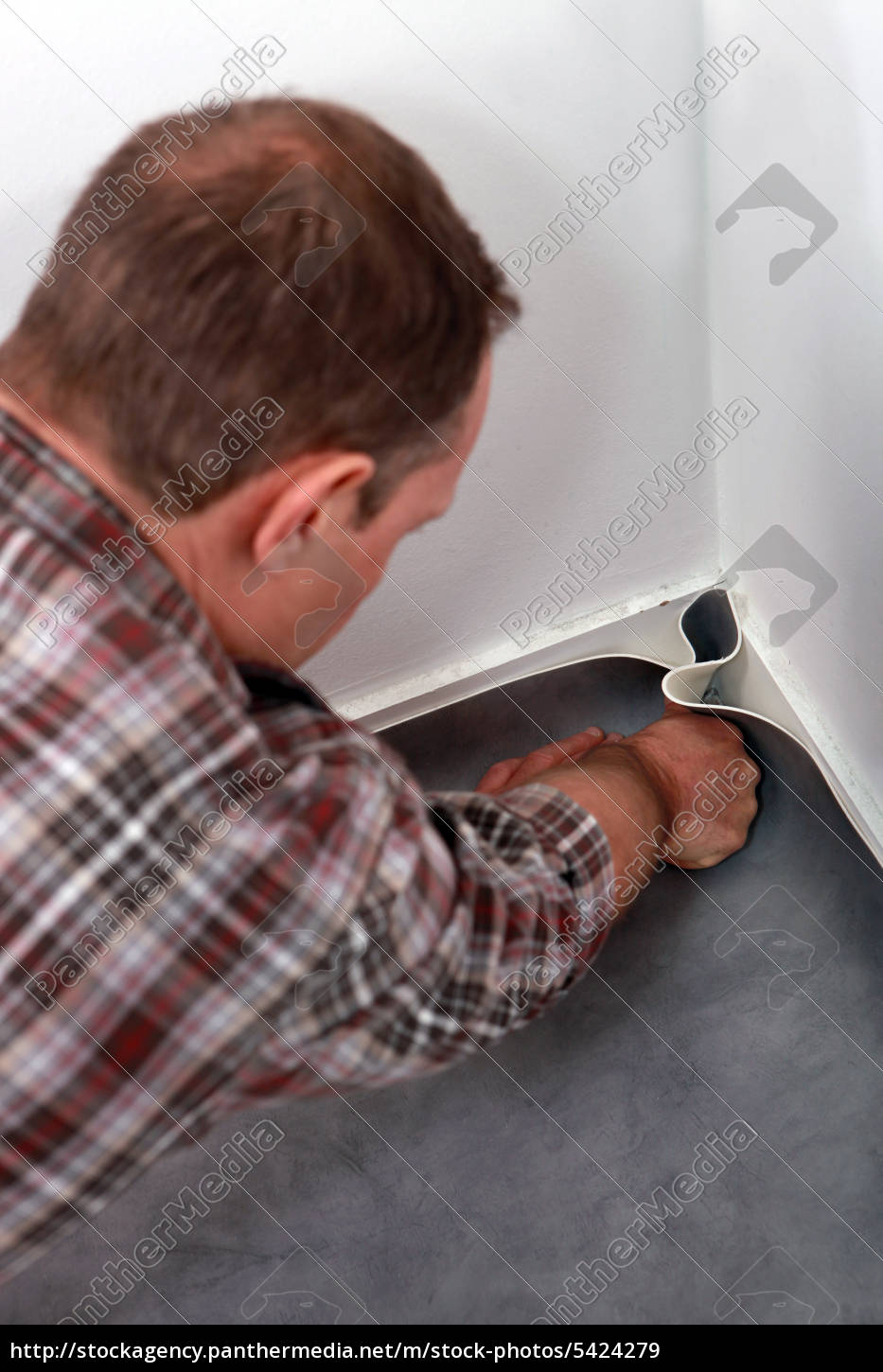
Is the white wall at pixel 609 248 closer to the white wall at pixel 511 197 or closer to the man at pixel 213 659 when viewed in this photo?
the white wall at pixel 511 197

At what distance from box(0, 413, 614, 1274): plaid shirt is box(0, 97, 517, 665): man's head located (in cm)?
5

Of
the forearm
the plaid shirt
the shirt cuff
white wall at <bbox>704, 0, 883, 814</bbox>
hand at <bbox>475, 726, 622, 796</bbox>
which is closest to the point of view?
the plaid shirt

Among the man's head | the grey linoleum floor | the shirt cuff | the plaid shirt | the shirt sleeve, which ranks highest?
the man's head

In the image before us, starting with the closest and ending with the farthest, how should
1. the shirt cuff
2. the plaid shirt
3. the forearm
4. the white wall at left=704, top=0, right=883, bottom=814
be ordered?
1. the plaid shirt
2. the white wall at left=704, top=0, right=883, bottom=814
3. the shirt cuff
4. the forearm

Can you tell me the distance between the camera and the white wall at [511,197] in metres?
0.74

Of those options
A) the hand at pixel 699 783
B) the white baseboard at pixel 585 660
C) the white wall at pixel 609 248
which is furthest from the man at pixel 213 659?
the white baseboard at pixel 585 660

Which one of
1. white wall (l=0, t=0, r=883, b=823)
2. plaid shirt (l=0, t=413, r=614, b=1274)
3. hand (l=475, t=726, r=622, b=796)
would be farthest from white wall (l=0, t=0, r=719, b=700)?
plaid shirt (l=0, t=413, r=614, b=1274)

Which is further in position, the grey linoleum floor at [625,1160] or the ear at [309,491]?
the grey linoleum floor at [625,1160]

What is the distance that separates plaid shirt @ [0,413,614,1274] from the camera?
574mm

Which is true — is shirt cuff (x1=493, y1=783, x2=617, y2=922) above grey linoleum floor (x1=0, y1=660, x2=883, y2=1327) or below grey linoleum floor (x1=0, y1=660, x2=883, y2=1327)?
above

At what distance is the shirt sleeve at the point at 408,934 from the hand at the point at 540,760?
0.33 m

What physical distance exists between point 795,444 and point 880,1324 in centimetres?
73

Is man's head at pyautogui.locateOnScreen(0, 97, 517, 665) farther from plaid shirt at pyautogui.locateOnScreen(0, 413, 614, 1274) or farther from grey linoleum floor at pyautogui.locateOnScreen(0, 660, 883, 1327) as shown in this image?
grey linoleum floor at pyautogui.locateOnScreen(0, 660, 883, 1327)
